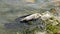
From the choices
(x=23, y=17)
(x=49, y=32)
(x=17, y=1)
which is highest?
(x=17, y=1)

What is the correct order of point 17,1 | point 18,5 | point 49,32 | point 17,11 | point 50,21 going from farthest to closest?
point 17,1 → point 18,5 → point 17,11 → point 50,21 → point 49,32

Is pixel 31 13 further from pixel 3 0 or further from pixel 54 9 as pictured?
pixel 3 0

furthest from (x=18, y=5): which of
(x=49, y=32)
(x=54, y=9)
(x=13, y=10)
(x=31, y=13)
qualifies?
(x=49, y=32)

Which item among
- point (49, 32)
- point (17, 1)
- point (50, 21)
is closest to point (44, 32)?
point (49, 32)

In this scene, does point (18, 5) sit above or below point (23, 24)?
above

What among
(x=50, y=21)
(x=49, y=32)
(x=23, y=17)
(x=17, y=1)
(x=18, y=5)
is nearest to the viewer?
(x=49, y=32)

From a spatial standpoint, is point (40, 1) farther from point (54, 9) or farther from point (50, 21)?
point (50, 21)

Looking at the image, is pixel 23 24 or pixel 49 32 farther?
pixel 23 24
